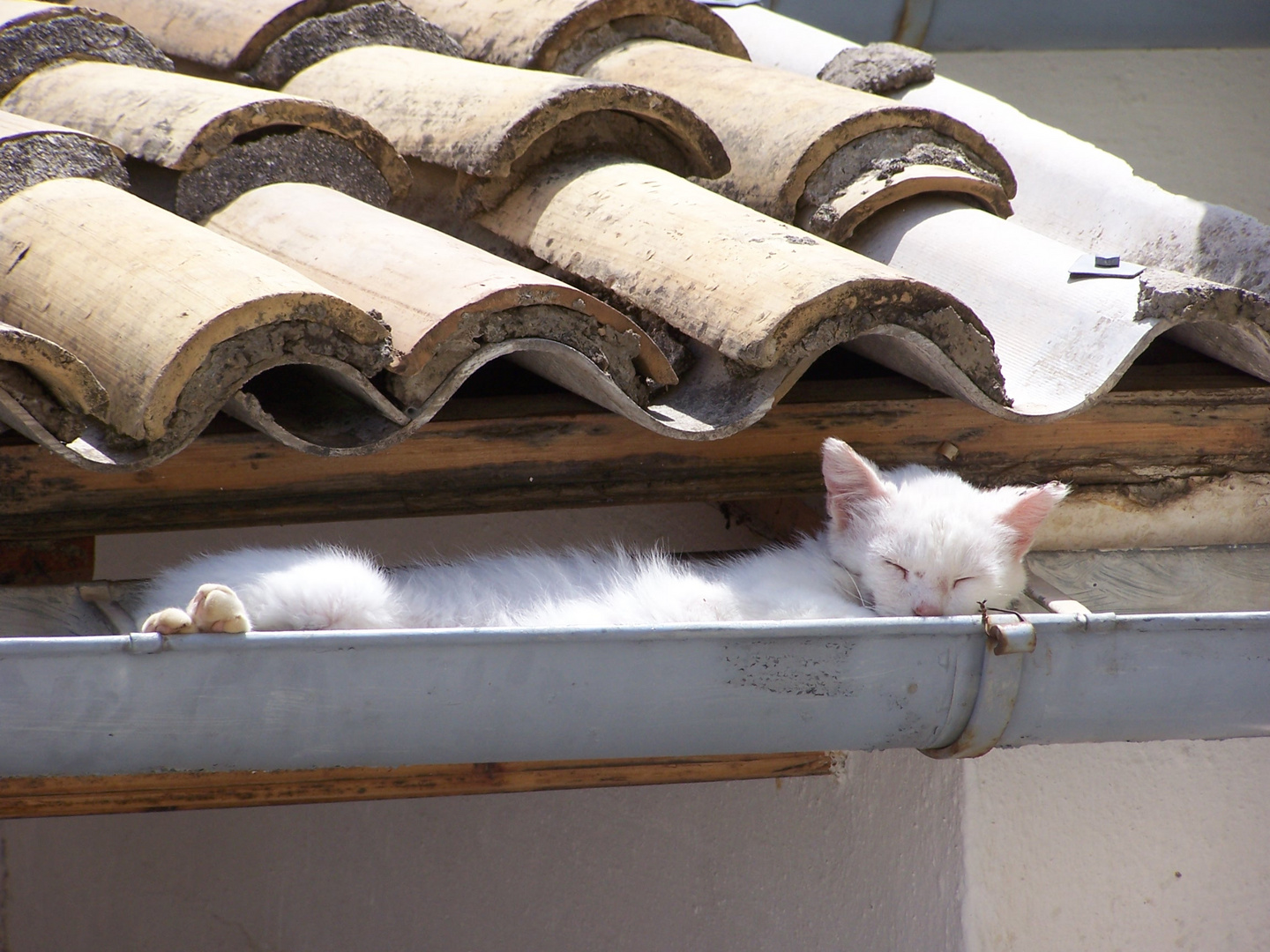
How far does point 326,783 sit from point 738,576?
0.85 m

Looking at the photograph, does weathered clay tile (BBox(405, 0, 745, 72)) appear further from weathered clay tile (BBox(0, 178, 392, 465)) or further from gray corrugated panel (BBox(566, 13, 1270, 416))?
weathered clay tile (BBox(0, 178, 392, 465))

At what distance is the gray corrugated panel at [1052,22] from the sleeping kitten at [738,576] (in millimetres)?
2653

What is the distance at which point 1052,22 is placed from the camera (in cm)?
405

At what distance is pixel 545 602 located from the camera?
1.79 meters

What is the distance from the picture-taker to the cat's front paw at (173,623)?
48.4 inches

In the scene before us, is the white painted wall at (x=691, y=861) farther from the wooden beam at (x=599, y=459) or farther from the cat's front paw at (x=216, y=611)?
the cat's front paw at (x=216, y=611)

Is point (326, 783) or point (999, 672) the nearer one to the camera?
point (999, 672)

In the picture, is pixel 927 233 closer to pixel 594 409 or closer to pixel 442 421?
pixel 594 409

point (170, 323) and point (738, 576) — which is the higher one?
point (170, 323)

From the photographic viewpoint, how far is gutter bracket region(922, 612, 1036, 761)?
56.0 inches

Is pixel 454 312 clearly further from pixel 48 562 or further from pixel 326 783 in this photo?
pixel 326 783

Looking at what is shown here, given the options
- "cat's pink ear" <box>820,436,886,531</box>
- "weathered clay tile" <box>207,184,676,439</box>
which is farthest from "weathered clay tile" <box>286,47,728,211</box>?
"cat's pink ear" <box>820,436,886,531</box>

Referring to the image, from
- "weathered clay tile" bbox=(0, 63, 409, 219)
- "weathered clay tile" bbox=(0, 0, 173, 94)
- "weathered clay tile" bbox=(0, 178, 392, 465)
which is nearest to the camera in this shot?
"weathered clay tile" bbox=(0, 178, 392, 465)

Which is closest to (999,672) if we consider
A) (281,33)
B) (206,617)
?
(206,617)
